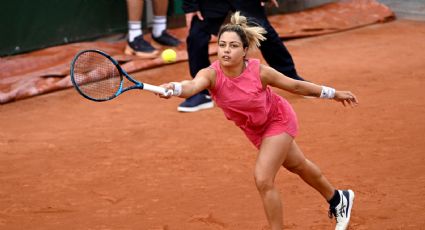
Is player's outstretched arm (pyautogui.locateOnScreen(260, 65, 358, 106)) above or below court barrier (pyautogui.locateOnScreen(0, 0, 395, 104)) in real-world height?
above

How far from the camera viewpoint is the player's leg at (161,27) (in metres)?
Result: 10.9

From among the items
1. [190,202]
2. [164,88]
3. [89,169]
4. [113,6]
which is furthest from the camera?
[113,6]

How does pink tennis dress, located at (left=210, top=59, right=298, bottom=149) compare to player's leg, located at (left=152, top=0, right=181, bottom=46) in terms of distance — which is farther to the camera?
player's leg, located at (left=152, top=0, right=181, bottom=46)

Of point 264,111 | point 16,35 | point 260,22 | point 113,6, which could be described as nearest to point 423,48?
point 260,22

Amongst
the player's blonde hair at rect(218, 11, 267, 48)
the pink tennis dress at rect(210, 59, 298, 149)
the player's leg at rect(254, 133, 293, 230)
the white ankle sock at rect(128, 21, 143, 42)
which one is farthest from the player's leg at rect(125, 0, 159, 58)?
the player's leg at rect(254, 133, 293, 230)

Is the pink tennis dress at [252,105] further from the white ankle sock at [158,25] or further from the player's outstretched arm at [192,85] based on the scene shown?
the white ankle sock at [158,25]

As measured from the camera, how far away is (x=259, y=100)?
5.30 metres

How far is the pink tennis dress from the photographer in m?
5.26

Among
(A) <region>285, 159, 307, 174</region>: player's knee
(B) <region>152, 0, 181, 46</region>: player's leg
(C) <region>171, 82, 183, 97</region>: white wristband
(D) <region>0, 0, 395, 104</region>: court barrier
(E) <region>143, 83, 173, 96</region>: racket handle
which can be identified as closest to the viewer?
(E) <region>143, 83, 173, 96</region>: racket handle

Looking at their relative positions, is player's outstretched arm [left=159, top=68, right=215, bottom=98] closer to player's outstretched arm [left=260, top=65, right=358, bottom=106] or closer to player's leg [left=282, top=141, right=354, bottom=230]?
player's outstretched arm [left=260, top=65, right=358, bottom=106]

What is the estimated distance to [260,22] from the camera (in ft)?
28.9

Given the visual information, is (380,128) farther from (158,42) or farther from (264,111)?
(158,42)

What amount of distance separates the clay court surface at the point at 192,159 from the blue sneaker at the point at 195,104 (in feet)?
0.31

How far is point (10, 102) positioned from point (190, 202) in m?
3.79
